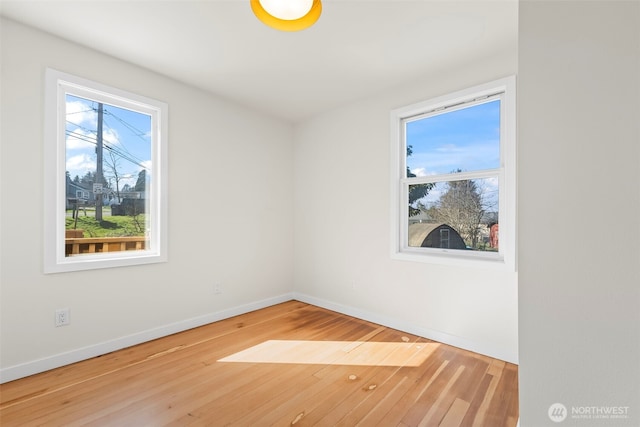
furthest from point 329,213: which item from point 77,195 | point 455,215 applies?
point 77,195

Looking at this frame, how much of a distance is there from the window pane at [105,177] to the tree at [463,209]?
118 inches

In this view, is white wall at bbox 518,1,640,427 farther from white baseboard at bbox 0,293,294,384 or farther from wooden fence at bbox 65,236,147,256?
wooden fence at bbox 65,236,147,256

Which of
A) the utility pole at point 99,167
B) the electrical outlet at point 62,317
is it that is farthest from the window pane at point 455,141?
the electrical outlet at point 62,317

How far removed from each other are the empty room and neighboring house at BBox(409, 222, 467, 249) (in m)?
0.03

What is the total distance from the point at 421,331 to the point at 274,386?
157 cm

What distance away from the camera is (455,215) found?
Result: 2779mm

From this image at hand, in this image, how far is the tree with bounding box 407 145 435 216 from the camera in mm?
2988

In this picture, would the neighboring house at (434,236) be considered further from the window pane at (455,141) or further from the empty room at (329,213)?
the window pane at (455,141)

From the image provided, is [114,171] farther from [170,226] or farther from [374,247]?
[374,247]

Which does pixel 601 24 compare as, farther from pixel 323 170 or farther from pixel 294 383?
pixel 323 170

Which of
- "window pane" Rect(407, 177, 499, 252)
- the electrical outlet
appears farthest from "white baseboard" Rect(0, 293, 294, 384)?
"window pane" Rect(407, 177, 499, 252)

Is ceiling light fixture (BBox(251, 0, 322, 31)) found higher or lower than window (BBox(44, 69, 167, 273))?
higher

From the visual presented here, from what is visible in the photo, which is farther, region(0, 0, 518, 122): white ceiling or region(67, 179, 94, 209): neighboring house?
region(67, 179, 94, 209): neighboring house

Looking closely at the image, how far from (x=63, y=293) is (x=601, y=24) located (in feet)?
11.0
